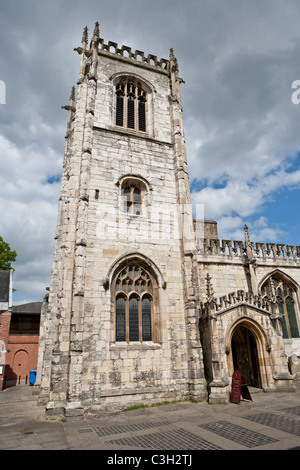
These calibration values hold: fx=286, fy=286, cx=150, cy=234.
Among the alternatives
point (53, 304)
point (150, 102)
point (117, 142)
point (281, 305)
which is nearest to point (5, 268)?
point (53, 304)

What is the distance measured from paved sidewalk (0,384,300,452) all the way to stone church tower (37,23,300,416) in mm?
1021

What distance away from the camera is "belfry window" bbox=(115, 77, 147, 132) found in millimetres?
16953

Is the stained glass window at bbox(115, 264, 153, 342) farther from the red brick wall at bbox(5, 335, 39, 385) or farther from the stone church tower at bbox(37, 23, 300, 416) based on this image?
the red brick wall at bbox(5, 335, 39, 385)

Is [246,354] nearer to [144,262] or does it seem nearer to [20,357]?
[144,262]

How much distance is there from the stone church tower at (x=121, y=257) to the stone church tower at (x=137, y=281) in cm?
5

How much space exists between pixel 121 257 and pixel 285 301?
41.2 feet

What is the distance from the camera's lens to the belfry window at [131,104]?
16953 mm

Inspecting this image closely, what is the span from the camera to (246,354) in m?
14.5

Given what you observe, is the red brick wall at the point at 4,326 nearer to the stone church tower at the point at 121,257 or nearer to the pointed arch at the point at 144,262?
the stone church tower at the point at 121,257

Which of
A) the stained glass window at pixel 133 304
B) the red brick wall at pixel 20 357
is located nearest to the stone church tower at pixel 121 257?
the stained glass window at pixel 133 304

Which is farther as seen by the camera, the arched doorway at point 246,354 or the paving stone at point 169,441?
the arched doorway at point 246,354

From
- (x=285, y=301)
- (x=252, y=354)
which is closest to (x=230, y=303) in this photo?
(x=252, y=354)

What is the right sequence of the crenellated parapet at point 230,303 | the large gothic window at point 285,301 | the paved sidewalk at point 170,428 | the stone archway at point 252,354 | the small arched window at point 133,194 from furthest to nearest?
the large gothic window at point 285,301 → the small arched window at point 133,194 → the stone archway at point 252,354 → the crenellated parapet at point 230,303 → the paved sidewalk at point 170,428
